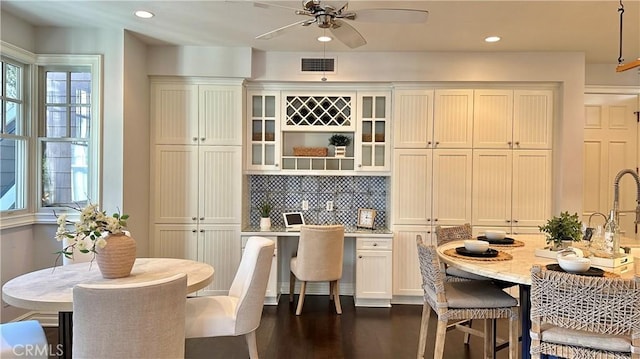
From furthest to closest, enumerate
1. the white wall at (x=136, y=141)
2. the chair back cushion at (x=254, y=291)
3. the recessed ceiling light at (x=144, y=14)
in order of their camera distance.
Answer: the white wall at (x=136, y=141), the recessed ceiling light at (x=144, y=14), the chair back cushion at (x=254, y=291)

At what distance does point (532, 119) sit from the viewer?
13.9 ft

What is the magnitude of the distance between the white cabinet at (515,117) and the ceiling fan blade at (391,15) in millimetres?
2214

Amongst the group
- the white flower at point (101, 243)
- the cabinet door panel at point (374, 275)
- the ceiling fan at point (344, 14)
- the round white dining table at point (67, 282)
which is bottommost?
the cabinet door panel at point (374, 275)

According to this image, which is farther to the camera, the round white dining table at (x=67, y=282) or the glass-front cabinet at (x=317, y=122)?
the glass-front cabinet at (x=317, y=122)

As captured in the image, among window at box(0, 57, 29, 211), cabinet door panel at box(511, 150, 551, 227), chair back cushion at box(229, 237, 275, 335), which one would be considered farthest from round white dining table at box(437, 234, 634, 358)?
window at box(0, 57, 29, 211)

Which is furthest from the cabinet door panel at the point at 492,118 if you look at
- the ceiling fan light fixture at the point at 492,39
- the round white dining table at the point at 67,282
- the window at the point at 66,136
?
the window at the point at 66,136

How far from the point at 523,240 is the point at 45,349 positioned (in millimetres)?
3324

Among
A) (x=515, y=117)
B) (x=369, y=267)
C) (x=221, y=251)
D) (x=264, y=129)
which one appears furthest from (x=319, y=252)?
(x=515, y=117)

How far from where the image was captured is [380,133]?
4.45 metres

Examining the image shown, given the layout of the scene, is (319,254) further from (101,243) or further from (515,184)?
(515,184)

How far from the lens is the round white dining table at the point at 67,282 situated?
1.97m

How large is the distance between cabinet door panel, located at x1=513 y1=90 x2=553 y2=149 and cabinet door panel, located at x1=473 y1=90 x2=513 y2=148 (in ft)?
0.25

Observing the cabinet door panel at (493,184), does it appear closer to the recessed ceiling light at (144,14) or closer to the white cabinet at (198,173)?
the white cabinet at (198,173)

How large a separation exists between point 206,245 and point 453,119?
3.07 meters
